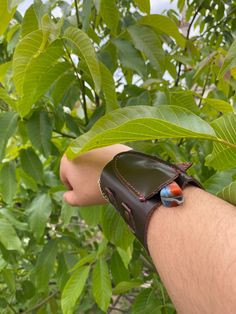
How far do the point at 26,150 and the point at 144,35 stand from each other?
1.51ft

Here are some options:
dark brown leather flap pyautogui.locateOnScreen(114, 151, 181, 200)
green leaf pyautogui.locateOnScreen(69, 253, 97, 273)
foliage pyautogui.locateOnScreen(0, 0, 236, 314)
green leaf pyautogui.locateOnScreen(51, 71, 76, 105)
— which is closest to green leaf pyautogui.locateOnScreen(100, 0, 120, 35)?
foliage pyautogui.locateOnScreen(0, 0, 236, 314)

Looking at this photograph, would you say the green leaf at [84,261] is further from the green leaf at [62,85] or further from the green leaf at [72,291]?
the green leaf at [62,85]

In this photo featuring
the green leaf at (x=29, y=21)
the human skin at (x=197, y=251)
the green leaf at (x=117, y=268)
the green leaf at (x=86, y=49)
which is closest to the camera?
the human skin at (x=197, y=251)

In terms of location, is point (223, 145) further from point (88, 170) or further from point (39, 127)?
point (39, 127)

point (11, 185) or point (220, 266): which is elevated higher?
point (220, 266)

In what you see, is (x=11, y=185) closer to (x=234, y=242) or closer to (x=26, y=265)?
(x=26, y=265)

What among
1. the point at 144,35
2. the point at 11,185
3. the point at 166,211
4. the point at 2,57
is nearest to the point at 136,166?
the point at 166,211

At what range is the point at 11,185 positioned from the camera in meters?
1.08

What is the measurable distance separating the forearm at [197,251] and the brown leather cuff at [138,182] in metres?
0.02

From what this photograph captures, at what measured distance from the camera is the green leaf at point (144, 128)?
0.46 meters

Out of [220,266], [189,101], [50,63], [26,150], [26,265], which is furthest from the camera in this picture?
[26,265]

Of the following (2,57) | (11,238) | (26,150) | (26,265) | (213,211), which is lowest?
(26,265)

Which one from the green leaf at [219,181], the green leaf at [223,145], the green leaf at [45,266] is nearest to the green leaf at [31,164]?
the green leaf at [45,266]

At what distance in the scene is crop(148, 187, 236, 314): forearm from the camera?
0.42m
